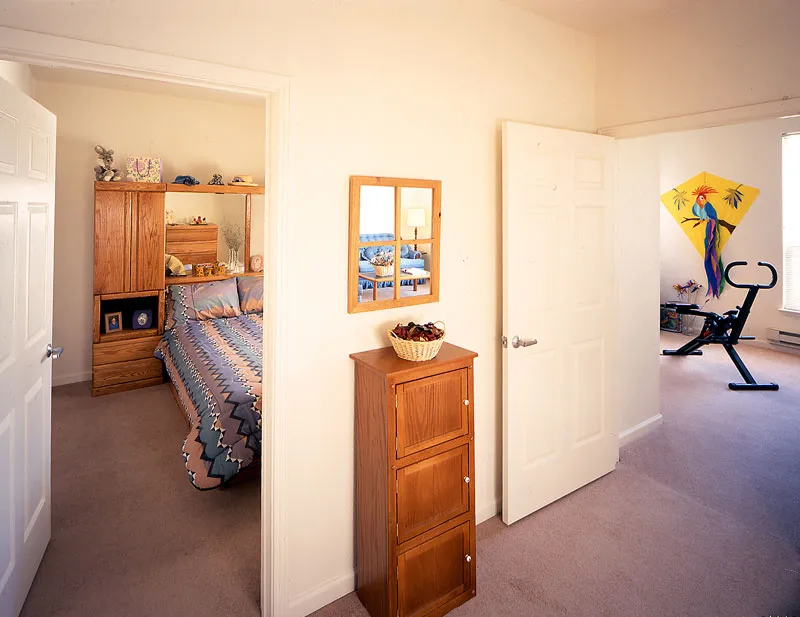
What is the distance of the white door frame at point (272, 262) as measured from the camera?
5.05 feet

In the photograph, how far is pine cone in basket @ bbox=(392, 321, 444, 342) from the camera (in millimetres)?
1913

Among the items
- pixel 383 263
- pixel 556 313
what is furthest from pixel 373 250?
pixel 556 313

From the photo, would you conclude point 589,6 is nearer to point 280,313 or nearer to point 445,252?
point 445,252

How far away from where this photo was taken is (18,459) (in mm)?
1817

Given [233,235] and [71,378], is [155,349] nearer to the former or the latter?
[71,378]

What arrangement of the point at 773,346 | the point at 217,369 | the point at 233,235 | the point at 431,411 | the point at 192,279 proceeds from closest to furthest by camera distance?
the point at 431,411
the point at 217,369
the point at 192,279
the point at 233,235
the point at 773,346

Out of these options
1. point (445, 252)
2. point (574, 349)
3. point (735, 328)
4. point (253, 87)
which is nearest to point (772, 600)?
point (574, 349)

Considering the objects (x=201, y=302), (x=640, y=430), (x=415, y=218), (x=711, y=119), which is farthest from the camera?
(x=201, y=302)

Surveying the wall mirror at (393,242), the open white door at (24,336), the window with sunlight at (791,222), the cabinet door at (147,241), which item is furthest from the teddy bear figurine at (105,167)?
the window with sunlight at (791,222)

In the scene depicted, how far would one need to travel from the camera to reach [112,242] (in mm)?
4438

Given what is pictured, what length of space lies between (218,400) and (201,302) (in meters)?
2.26

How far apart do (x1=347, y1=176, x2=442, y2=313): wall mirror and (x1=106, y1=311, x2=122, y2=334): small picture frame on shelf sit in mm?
→ 3661

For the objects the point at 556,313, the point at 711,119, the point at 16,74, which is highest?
the point at 16,74

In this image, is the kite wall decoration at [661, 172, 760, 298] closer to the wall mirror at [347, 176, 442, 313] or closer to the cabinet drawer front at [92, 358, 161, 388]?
the wall mirror at [347, 176, 442, 313]
